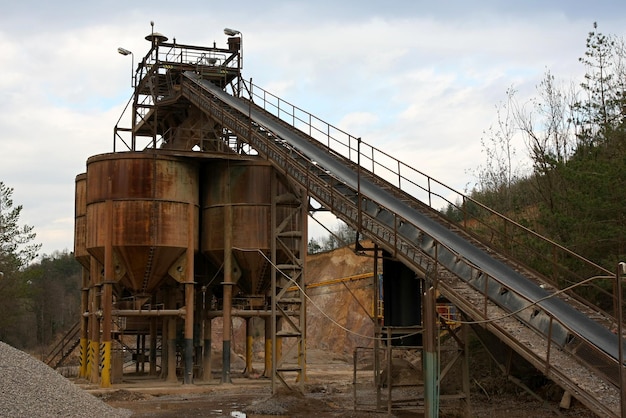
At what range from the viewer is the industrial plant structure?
1739 cm

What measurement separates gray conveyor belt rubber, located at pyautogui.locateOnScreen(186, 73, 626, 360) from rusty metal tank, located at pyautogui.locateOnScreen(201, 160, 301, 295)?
80.4 inches

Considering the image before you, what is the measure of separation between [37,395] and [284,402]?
24.2 feet

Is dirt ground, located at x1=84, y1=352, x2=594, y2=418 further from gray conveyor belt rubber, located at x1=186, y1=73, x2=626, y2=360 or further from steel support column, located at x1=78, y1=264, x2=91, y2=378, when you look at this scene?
steel support column, located at x1=78, y1=264, x2=91, y2=378

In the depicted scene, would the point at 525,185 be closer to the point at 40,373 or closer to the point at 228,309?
the point at 228,309

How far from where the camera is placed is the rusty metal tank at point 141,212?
1128 inches

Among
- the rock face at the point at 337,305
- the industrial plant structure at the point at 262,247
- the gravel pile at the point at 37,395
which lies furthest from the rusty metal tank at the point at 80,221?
the rock face at the point at 337,305

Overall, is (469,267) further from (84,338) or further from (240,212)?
(84,338)

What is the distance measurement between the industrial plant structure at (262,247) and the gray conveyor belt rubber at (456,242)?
0.06 m

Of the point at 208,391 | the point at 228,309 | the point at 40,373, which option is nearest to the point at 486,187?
the point at 228,309

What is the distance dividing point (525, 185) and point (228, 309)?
15219 millimetres

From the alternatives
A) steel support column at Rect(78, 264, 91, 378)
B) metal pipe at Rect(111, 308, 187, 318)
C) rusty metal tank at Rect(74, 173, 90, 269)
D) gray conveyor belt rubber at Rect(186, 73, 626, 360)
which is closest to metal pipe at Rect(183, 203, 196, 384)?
metal pipe at Rect(111, 308, 187, 318)

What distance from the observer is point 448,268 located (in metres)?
19.2

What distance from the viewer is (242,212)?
99.0 feet

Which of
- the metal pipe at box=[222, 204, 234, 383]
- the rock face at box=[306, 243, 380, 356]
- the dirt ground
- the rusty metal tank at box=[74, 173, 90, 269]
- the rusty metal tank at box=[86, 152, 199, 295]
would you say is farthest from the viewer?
the rock face at box=[306, 243, 380, 356]
